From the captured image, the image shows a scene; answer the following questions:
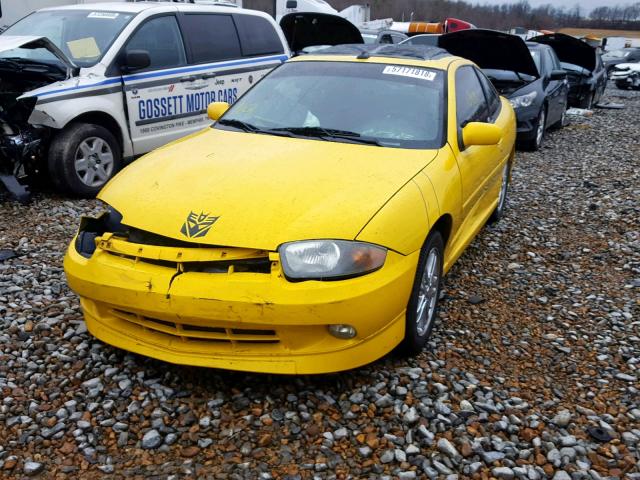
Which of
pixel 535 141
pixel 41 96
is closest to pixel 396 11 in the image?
pixel 535 141

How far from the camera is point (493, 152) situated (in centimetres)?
441

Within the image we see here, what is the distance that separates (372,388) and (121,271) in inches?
51.9

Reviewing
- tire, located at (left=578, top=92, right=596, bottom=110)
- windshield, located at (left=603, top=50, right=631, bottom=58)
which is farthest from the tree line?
tire, located at (left=578, top=92, right=596, bottom=110)

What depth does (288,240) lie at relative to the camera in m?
2.58

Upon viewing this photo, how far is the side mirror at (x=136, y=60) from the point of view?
558 cm

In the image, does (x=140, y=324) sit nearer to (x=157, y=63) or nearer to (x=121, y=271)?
(x=121, y=271)

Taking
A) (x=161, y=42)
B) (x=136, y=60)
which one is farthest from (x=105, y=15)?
(x=136, y=60)

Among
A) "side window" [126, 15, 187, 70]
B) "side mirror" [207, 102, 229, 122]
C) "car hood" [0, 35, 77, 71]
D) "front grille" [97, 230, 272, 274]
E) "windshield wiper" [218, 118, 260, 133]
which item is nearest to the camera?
"front grille" [97, 230, 272, 274]

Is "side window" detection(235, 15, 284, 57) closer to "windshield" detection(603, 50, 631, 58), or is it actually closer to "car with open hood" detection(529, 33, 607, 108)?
"car with open hood" detection(529, 33, 607, 108)

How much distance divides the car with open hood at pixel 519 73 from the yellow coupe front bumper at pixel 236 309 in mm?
6668

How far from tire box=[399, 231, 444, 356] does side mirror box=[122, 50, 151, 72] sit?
3751mm

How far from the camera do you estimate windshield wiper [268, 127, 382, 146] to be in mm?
3510

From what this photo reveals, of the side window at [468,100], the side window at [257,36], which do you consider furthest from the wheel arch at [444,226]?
the side window at [257,36]

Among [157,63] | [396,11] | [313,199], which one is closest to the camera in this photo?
[313,199]
